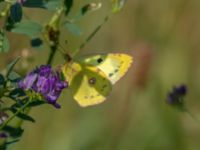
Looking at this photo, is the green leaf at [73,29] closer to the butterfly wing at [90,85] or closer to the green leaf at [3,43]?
the butterfly wing at [90,85]

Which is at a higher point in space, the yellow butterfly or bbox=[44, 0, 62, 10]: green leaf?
bbox=[44, 0, 62, 10]: green leaf

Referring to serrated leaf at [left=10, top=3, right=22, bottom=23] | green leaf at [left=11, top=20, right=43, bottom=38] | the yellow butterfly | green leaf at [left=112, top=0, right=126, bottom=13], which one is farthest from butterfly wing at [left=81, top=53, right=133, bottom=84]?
serrated leaf at [left=10, top=3, right=22, bottom=23]

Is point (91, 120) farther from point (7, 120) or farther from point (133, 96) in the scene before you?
point (7, 120)

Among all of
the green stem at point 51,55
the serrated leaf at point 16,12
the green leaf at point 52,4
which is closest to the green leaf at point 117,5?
the green stem at point 51,55

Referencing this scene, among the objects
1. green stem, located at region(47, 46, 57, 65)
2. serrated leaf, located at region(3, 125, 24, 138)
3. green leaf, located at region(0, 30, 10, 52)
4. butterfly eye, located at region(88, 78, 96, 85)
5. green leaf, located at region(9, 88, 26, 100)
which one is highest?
green leaf, located at region(0, 30, 10, 52)

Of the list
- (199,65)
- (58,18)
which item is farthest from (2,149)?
(199,65)

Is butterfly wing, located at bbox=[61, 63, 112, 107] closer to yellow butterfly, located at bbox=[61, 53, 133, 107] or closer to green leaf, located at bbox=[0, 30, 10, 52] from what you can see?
yellow butterfly, located at bbox=[61, 53, 133, 107]
